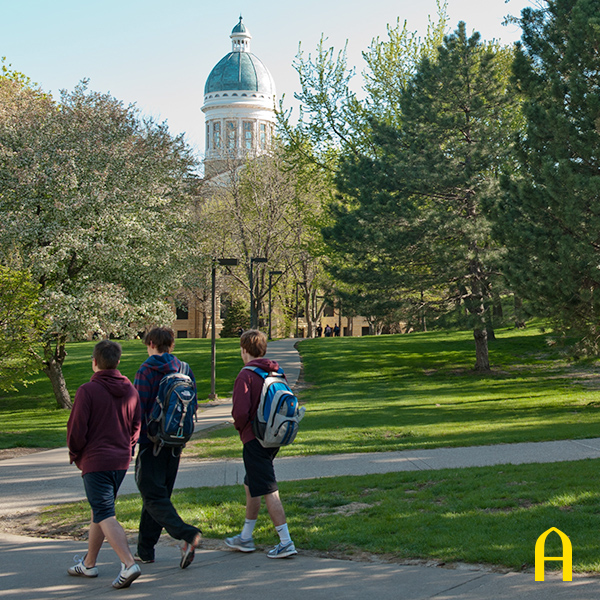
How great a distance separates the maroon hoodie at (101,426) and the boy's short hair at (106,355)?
0.05 meters

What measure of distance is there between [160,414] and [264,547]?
149 cm

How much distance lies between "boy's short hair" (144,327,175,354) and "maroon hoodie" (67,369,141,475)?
48 centimetres

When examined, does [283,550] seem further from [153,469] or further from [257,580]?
[153,469]

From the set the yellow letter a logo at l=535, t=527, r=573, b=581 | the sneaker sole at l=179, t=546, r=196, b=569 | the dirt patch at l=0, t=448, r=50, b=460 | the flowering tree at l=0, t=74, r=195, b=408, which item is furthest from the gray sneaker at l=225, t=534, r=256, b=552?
the flowering tree at l=0, t=74, r=195, b=408

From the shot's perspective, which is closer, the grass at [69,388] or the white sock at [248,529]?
the white sock at [248,529]

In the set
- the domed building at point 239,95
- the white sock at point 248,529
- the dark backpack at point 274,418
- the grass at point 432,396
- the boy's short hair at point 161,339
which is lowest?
the grass at point 432,396

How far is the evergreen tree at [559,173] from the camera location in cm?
1467

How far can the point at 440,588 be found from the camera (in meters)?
4.61

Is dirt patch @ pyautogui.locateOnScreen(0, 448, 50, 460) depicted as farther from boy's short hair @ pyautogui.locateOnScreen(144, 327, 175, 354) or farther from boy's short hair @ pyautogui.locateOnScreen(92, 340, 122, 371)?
boy's short hair @ pyautogui.locateOnScreen(92, 340, 122, 371)

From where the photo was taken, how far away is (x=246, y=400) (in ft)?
18.1

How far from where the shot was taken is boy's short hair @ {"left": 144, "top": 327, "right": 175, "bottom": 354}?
18.5 ft

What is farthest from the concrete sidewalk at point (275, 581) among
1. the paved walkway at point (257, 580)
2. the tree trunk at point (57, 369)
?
the tree trunk at point (57, 369)

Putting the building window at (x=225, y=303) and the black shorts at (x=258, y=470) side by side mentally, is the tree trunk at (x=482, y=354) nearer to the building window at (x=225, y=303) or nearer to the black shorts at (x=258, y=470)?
the black shorts at (x=258, y=470)

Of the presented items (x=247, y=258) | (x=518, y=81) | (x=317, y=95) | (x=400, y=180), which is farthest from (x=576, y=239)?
(x=247, y=258)
